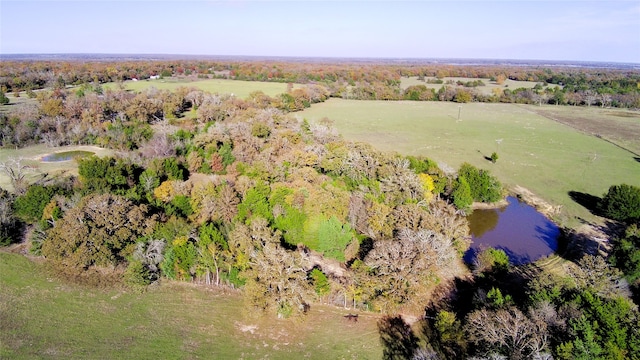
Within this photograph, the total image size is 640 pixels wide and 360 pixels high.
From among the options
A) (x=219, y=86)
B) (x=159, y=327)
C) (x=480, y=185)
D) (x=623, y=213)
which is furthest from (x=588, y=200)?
(x=219, y=86)

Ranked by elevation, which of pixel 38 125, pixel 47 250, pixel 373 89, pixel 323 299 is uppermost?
pixel 373 89

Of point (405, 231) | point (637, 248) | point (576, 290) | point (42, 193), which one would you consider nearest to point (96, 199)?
point (42, 193)

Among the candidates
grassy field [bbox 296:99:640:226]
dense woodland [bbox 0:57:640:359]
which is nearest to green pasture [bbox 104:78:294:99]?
grassy field [bbox 296:99:640:226]

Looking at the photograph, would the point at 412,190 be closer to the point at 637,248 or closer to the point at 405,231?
the point at 405,231

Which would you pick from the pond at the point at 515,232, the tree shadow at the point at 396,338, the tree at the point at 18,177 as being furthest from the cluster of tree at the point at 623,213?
the tree at the point at 18,177

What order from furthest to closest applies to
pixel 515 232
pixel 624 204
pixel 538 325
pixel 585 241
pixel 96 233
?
pixel 515 232
pixel 624 204
pixel 585 241
pixel 96 233
pixel 538 325

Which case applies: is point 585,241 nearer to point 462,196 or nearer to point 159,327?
point 462,196

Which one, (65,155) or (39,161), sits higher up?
(65,155)
